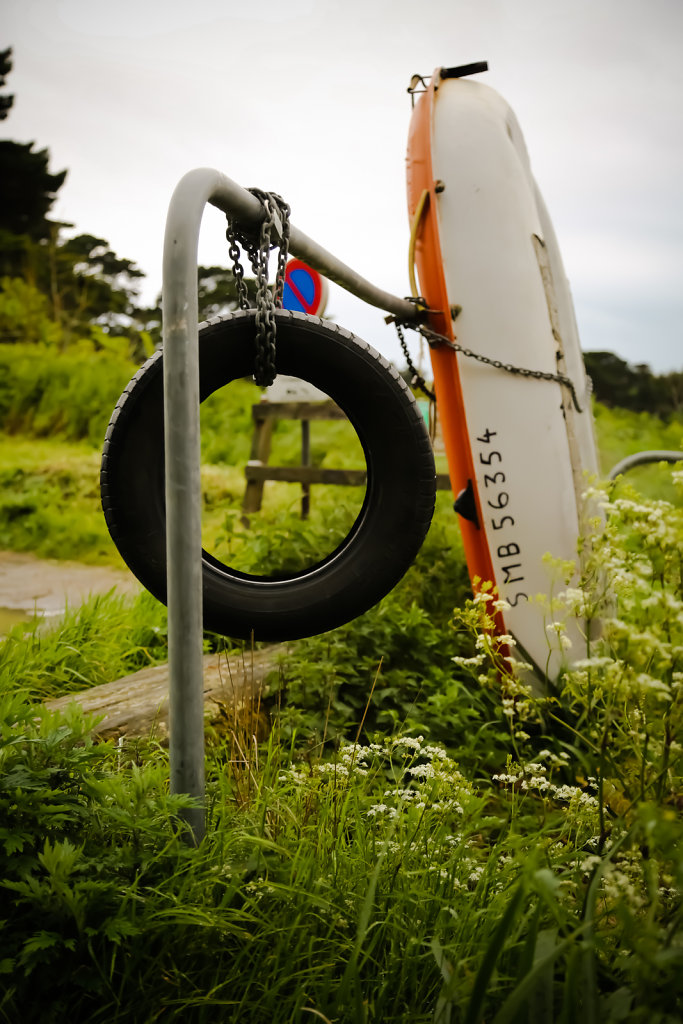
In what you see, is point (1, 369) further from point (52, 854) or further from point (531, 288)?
point (52, 854)

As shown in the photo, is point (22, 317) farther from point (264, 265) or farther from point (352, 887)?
point (352, 887)

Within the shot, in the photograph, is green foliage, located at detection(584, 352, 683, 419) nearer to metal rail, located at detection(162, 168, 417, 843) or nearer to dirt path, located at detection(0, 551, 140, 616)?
dirt path, located at detection(0, 551, 140, 616)

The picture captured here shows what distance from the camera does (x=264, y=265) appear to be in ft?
4.68

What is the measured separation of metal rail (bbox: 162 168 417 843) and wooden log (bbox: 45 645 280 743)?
1.87ft

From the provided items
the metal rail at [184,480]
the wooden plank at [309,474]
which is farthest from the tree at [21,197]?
the metal rail at [184,480]

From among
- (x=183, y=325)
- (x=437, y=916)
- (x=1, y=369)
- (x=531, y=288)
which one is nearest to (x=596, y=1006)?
(x=437, y=916)

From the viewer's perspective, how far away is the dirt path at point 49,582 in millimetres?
3930

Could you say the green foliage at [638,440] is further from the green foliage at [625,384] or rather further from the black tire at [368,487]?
the black tire at [368,487]

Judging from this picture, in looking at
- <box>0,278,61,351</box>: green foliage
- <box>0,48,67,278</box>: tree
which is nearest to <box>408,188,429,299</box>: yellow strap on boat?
<box>0,278,61,351</box>: green foliage

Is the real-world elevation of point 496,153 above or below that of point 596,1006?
above

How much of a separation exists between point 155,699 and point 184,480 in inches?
52.2

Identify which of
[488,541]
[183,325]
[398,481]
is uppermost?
[183,325]

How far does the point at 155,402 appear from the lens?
54.7 inches

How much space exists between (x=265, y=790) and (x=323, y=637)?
3.67 feet
